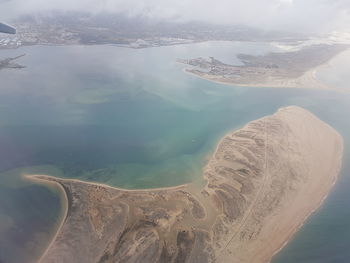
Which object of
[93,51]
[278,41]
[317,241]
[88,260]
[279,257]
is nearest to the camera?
[88,260]

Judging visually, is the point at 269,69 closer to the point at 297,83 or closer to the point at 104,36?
the point at 297,83

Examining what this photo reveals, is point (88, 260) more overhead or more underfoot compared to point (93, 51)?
more underfoot

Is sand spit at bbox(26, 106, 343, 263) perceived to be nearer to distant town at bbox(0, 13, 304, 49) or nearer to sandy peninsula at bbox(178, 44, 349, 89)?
sandy peninsula at bbox(178, 44, 349, 89)

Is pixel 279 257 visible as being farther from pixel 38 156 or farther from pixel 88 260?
pixel 38 156

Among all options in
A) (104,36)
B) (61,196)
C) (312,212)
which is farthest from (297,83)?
(104,36)

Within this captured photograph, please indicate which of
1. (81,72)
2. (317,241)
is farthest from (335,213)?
(81,72)

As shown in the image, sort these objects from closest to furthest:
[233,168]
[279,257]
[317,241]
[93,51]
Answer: [279,257] < [317,241] < [233,168] < [93,51]
